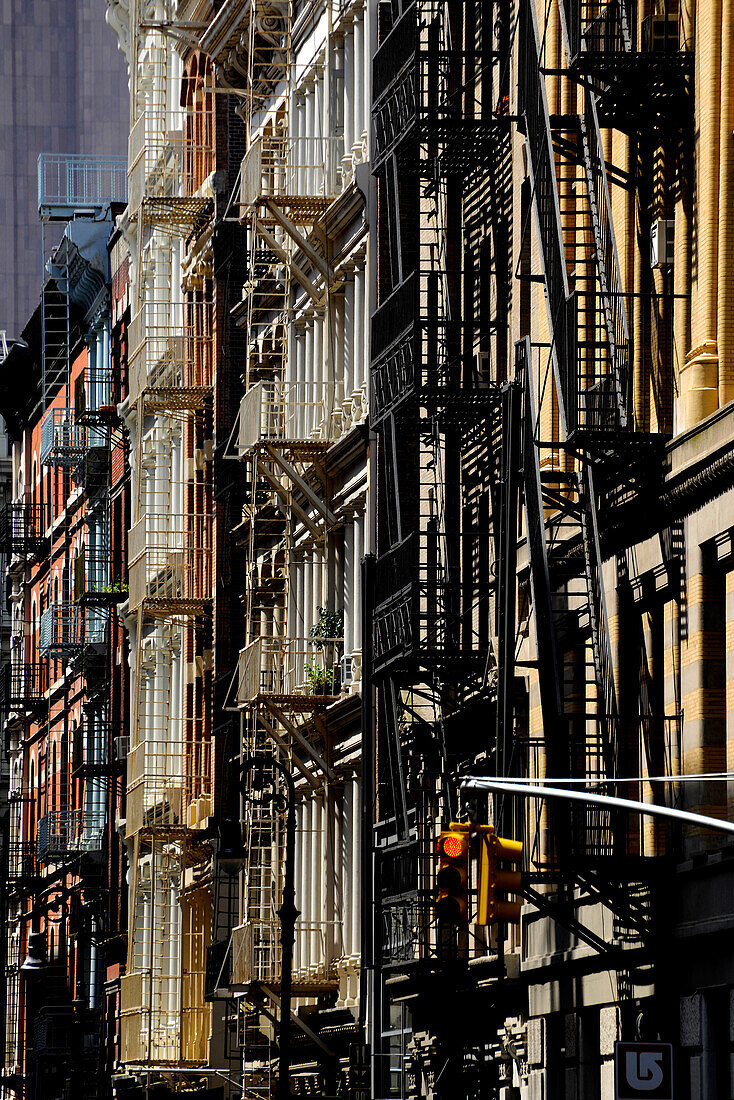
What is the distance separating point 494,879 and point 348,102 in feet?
93.2

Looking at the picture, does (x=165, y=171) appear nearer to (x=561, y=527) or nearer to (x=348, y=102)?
(x=348, y=102)

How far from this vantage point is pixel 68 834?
77.8 metres

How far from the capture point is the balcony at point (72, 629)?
75.4 m

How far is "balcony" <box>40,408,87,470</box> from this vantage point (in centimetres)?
7519

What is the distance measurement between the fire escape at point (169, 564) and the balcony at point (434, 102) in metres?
21.1

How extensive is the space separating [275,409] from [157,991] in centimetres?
1823

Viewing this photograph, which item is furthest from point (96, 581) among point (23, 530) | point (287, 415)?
point (287, 415)

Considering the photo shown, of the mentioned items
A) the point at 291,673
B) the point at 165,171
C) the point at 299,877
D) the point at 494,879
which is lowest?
the point at 494,879

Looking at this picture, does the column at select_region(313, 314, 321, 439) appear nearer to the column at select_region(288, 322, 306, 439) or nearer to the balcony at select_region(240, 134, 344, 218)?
the column at select_region(288, 322, 306, 439)

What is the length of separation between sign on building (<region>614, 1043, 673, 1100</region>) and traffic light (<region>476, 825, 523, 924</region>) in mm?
2097

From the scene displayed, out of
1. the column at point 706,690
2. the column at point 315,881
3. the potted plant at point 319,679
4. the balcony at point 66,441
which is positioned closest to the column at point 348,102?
the potted plant at point 319,679

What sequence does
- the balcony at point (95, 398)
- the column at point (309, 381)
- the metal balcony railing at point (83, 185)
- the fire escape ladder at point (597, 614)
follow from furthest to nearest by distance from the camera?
1. the metal balcony railing at point (83, 185)
2. the balcony at point (95, 398)
3. the column at point (309, 381)
4. the fire escape ladder at point (597, 614)

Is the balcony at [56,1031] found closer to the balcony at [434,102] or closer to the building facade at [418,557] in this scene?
the building facade at [418,557]

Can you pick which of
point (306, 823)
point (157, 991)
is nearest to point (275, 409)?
point (306, 823)
